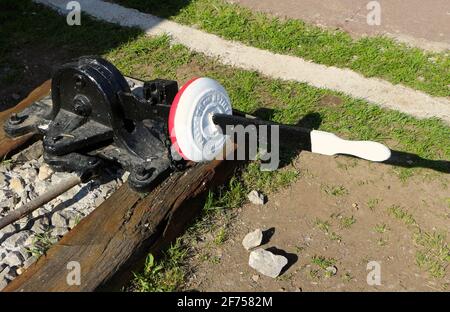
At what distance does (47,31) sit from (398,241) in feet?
13.1

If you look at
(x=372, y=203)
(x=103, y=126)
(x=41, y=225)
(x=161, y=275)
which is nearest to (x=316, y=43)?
(x=372, y=203)

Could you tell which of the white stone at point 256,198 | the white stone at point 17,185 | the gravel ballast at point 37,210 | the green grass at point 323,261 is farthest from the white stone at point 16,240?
the green grass at point 323,261

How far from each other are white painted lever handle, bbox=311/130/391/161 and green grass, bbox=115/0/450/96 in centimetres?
248

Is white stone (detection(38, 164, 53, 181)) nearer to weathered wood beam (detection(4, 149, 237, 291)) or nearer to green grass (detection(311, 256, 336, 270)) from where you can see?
weathered wood beam (detection(4, 149, 237, 291))

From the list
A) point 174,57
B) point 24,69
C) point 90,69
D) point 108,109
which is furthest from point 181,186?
point 24,69

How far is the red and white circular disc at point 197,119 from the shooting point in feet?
9.78

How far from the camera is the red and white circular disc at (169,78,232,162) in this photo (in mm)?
2980

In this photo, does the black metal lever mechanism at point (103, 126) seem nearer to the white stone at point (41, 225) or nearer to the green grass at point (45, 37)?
the white stone at point (41, 225)

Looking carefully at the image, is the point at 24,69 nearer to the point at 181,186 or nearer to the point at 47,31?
the point at 47,31

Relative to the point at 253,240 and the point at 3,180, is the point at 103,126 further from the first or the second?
the point at 253,240

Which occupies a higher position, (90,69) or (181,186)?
(90,69)

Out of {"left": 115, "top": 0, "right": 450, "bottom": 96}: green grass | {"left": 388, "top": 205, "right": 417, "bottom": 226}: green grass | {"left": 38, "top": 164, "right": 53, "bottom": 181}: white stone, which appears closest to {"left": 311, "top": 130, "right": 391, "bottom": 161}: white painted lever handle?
{"left": 388, "top": 205, "right": 417, "bottom": 226}: green grass

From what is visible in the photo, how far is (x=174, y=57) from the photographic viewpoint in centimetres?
541
